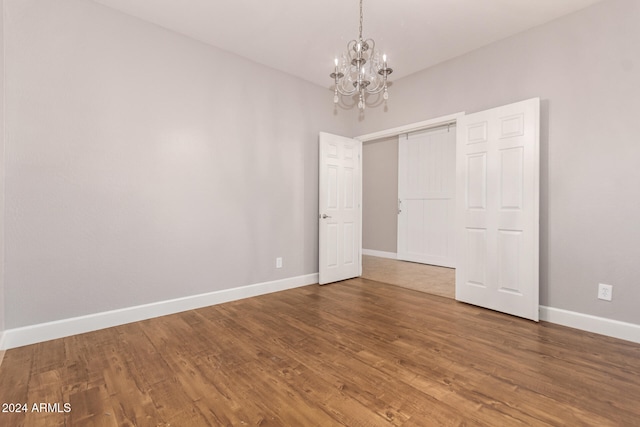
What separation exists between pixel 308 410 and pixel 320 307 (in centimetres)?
174

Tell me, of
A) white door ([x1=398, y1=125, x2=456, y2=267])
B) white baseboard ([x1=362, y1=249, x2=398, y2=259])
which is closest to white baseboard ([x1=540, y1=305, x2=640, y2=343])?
white door ([x1=398, y1=125, x2=456, y2=267])

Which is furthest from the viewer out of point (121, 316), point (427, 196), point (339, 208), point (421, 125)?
point (427, 196)

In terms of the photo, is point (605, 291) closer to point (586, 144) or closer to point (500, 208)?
point (500, 208)

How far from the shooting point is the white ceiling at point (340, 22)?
9.02 feet

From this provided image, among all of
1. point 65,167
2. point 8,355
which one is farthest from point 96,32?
point 8,355

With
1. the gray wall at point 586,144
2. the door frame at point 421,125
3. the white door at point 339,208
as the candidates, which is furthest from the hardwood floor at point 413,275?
the door frame at point 421,125

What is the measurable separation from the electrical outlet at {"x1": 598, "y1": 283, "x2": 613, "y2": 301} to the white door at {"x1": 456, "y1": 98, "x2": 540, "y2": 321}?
47 cm

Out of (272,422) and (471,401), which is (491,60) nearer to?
(471,401)

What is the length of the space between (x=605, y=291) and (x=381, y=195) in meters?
4.49

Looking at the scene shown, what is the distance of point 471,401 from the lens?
1738mm

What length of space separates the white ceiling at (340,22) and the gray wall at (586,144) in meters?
0.29

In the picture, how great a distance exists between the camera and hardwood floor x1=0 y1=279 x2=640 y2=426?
162 cm

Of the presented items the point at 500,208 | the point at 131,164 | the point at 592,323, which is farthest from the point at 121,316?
the point at 592,323

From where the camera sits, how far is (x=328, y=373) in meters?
2.03
